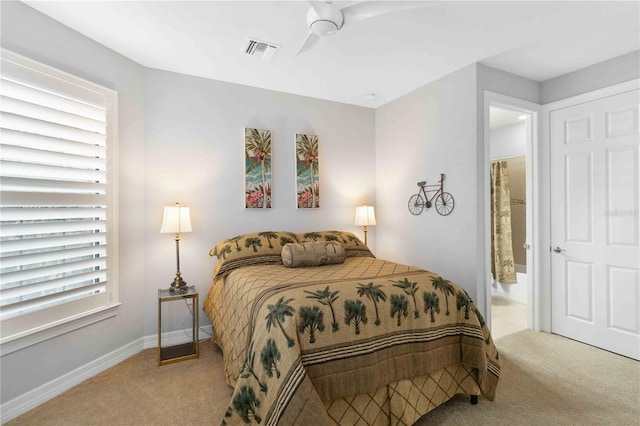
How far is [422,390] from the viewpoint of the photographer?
72.7 inches

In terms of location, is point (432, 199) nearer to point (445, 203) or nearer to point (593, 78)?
point (445, 203)

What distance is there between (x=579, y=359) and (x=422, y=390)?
189 centimetres

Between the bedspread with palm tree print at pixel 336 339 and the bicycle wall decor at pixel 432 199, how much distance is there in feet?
3.90

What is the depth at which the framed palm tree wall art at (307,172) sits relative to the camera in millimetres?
3678

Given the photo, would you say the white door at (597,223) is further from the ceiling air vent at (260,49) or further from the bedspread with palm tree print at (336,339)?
the ceiling air vent at (260,49)

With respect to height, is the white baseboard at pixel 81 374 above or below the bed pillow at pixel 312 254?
below

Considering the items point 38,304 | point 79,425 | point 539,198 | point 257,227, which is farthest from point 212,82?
point 539,198

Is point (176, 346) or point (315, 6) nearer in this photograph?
point (315, 6)

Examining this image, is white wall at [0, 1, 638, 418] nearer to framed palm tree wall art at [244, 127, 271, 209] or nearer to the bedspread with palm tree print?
framed palm tree wall art at [244, 127, 271, 209]

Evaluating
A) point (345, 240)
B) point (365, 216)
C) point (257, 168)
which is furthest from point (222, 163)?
point (365, 216)

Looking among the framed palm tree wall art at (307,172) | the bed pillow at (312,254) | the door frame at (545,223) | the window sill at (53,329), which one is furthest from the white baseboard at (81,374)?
the door frame at (545,223)

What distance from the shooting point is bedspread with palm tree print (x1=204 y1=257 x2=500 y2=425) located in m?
1.52

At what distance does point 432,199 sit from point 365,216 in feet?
2.72

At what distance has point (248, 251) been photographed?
2.90 metres
